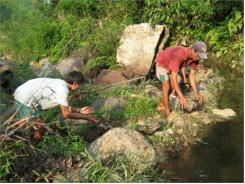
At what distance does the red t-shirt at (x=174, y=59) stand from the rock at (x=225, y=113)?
0.92 metres

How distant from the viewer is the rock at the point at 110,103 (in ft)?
27.1

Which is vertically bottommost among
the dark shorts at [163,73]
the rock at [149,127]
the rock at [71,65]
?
the rock at [71,65]

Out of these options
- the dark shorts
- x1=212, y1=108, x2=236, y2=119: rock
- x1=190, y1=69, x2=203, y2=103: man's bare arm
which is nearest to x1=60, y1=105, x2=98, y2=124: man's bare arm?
the dark shorts

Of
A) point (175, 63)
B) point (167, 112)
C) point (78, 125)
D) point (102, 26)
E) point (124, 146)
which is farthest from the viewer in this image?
point (102, 26)

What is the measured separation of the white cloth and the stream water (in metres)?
1.67

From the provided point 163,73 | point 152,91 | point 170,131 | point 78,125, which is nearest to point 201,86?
point 152,91

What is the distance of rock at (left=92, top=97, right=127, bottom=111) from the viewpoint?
8266 mm

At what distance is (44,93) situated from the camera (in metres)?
6.21

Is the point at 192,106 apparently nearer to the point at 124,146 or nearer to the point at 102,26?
the point at 124,146

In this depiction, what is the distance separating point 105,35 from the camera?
12555mm

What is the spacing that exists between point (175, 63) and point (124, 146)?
2.14 m

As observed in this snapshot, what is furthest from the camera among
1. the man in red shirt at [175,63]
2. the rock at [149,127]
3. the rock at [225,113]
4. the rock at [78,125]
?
the rock at [225,113]

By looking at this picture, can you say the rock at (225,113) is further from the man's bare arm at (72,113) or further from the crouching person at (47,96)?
the crouching person at (47,96)

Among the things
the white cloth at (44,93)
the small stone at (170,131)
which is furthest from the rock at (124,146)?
the small stone at (170,131)
